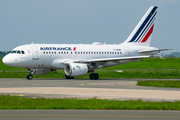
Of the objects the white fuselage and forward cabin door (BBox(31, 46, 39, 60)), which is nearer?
the white fuselage

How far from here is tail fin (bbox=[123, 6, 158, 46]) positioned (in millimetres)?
52781

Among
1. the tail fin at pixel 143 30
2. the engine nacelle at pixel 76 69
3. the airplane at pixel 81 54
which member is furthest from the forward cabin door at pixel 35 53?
the tail fin at pixel 143 30

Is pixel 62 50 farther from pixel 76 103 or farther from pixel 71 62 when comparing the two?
pixel 76 103

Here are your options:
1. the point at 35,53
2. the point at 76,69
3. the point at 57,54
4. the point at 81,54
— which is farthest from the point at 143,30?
the point at 35,53

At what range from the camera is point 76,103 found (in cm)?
1838

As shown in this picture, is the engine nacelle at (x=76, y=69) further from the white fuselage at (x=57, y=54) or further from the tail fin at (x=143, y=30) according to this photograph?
the tail fin at (x=143, y=30)

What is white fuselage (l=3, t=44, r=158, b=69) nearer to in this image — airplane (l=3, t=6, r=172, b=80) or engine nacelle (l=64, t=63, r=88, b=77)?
airplane (l=3, t=6, r=172, b=80)

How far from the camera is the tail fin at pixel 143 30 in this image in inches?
2078

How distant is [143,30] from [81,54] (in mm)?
12320

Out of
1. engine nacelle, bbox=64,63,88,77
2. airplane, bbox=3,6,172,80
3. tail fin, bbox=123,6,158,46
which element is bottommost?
engine nacelle, bbox=64,63,88,77

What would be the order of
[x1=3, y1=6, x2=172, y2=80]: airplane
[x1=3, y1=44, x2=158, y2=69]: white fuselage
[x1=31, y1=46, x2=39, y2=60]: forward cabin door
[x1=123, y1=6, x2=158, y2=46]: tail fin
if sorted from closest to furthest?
[x1=3, y1=44, x2=158, y2=69]: white fuselage, [x1=3, y1=6, x2=172, y2=80]: airplane, [x1=31, y1=46, x2=39, y2=60]: forward cabin door, [x1=123, y1=6, x2=158, y2=46]: tail fin

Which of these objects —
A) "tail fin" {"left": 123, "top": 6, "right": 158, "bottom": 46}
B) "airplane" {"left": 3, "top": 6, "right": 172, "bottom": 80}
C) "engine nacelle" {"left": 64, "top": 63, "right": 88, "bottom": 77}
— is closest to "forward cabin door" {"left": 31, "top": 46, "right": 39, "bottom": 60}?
"airplane" {"left": 3, "top": 6, "right": 172, "bottom": 80}

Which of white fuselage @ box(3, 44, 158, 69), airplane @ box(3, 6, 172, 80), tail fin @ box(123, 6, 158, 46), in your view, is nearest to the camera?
white fuselage @ box(3, 44, 158, 69)

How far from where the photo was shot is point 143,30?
53156 millimetres
